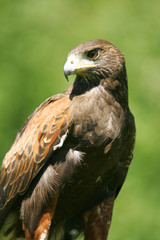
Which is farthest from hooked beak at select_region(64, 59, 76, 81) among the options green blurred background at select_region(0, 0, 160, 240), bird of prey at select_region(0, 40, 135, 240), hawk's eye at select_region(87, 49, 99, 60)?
green blurred background at select_region(0, 0, 160, 240)

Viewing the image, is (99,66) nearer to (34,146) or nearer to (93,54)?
(93,54)

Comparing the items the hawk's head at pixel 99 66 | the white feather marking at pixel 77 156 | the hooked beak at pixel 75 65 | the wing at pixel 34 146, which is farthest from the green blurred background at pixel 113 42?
the hooked beak at pixel 75 65

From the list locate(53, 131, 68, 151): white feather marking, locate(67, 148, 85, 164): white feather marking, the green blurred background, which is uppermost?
locate(53, 131, 68, 151): white feather marking

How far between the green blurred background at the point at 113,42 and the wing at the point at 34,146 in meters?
2.91

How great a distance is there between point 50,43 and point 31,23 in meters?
0.63

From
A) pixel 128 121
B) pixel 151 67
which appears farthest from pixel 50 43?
pixel 128 121

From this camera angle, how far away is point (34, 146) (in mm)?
6168

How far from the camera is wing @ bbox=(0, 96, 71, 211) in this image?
603cm

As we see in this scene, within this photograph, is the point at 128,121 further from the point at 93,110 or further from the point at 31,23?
the point at 31,23

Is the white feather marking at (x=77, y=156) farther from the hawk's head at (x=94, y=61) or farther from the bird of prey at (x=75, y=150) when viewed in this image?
the hawk's head at (x=94, y=61)

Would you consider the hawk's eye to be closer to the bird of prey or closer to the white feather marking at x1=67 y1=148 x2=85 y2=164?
the bird of prey

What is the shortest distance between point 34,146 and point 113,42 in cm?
438

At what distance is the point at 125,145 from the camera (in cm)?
620

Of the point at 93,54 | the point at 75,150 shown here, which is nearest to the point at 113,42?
the point at 93,54
